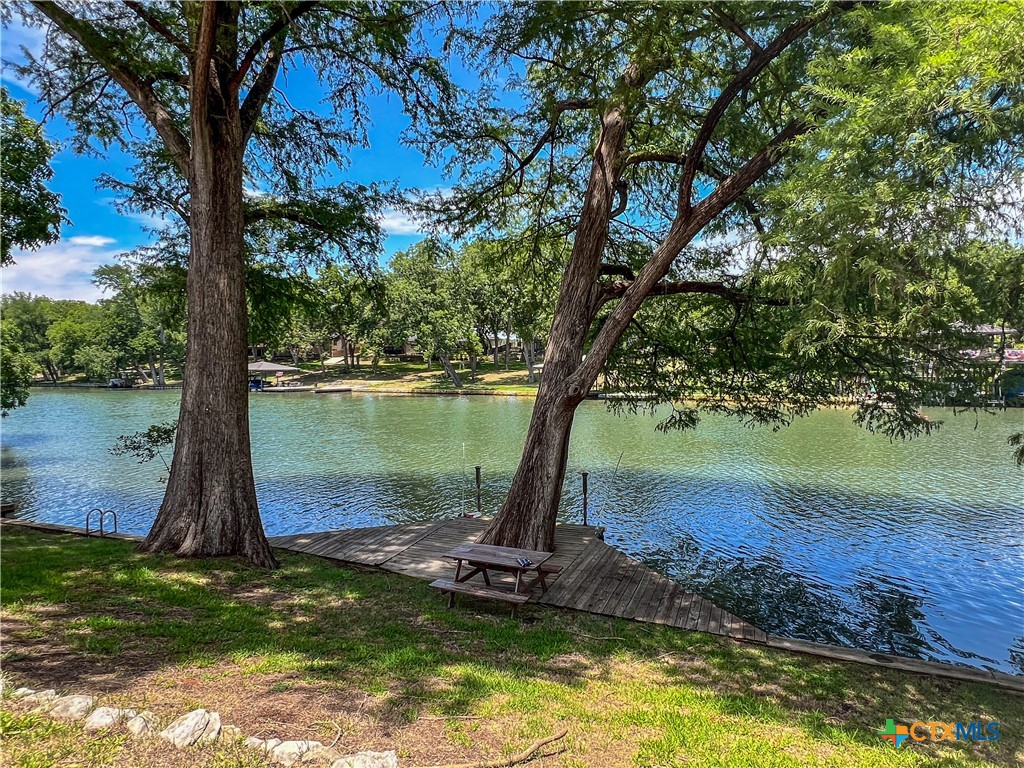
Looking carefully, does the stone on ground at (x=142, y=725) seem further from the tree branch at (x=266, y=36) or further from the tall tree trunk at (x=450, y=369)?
the tall tree trunk at (x=450, y=369)

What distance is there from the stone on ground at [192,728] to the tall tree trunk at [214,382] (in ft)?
11.8

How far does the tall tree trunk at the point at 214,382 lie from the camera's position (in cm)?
611

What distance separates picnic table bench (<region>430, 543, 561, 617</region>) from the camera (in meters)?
5.24

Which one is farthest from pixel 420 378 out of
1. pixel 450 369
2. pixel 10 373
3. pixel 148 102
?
pixel 148 102

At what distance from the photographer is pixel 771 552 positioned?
368 inches

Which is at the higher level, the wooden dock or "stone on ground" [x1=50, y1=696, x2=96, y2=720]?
"stone on ground" [x1=50, y1=696, x2=96, y2=720]

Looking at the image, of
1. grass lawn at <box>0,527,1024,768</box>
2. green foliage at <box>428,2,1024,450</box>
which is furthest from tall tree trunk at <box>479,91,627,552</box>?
grass lawn at <box>0,527,1024,768</box>

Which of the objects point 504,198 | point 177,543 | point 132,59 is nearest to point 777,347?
point 504,198

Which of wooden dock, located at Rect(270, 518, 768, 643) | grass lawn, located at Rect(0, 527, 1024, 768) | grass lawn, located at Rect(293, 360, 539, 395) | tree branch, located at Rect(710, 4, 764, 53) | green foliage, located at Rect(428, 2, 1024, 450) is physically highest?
tree branch, located at Rect(710, 4, 764, 53)

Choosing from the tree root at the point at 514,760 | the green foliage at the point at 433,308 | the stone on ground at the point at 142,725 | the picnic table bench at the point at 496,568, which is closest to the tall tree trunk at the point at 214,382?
the picnic table bench at the point at 496,568

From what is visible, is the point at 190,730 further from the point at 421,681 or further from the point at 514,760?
the point at 514,760

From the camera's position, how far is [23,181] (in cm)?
781

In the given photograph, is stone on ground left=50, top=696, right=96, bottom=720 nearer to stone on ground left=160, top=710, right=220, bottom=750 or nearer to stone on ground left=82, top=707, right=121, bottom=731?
stone on ground left=82, top=707, right=121, bottom=731

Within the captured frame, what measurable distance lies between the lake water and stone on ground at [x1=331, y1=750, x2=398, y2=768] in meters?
5.69
